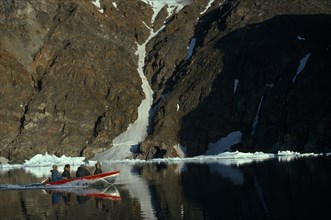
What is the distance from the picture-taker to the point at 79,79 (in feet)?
450

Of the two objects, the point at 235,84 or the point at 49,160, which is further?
the point at 235,84

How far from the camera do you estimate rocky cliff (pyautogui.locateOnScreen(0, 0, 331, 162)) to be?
111 m

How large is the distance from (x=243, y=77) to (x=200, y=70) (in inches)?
442

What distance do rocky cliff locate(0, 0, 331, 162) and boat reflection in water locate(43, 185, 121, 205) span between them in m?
54.4

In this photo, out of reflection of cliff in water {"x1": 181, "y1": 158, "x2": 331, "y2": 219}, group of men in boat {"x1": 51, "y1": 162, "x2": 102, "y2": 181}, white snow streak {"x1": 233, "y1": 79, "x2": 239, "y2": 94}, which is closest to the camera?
reflection of cliff in water {"x1": 181, "y1": 158, "x2": 331, "y2": 219}

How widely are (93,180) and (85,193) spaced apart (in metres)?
5.51

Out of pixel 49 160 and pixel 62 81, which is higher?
pixel 62 81

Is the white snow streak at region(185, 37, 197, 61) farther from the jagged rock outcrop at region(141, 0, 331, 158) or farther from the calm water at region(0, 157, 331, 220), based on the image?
the calm water at region(0, 157, 331, 220)

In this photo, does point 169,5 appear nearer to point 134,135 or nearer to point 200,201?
point 134,135

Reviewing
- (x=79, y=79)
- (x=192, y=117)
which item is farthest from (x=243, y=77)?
(x=79, y=79)

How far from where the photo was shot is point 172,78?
142m

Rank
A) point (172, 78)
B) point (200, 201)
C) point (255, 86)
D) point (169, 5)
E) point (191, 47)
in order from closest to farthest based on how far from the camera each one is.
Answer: point (200, 201)
point (255, 86)
point (172, 78)
point (191, 47)
point (169, 5)

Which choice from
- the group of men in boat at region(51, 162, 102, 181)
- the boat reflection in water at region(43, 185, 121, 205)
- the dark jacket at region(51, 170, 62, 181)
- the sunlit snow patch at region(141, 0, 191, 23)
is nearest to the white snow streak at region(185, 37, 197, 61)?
the sunlit snow patch at region(141, 0, 191, 23)

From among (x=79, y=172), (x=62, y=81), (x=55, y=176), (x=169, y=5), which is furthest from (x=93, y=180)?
(x=169, y=5)
